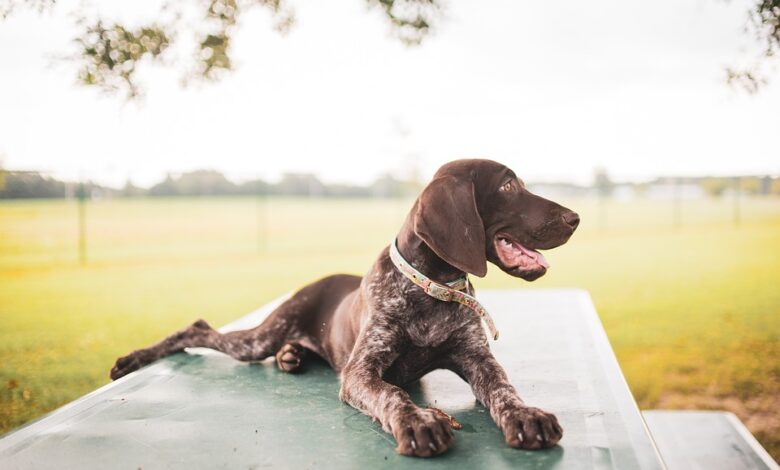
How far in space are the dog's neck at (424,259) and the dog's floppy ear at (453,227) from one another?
0.66 feet

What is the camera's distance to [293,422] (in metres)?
2.21

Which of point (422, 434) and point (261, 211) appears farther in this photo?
point (261, 211)

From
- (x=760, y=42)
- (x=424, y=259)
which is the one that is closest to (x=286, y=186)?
(x=760, y=42)

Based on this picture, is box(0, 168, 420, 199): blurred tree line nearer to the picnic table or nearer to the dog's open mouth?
the picnic table

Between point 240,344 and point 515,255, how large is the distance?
1.54m

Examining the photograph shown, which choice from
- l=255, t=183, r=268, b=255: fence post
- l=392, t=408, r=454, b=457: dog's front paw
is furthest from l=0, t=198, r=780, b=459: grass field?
l=392, t=408, r=454, b=457: dog's front paw

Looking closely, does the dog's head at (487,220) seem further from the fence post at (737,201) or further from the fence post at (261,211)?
the fence post at (737,201)

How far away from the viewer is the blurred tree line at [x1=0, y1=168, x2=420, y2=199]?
11.8 m

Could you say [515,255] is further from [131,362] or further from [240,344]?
[131,362]

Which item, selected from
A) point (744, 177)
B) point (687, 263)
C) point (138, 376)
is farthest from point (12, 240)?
point (744, 177)

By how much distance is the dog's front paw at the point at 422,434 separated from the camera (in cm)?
184

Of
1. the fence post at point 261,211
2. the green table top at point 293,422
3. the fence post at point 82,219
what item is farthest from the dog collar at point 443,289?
the fence post at point 261,211

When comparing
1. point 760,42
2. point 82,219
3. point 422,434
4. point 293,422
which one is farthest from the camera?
point 82,219

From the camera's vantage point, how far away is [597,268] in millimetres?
13188
